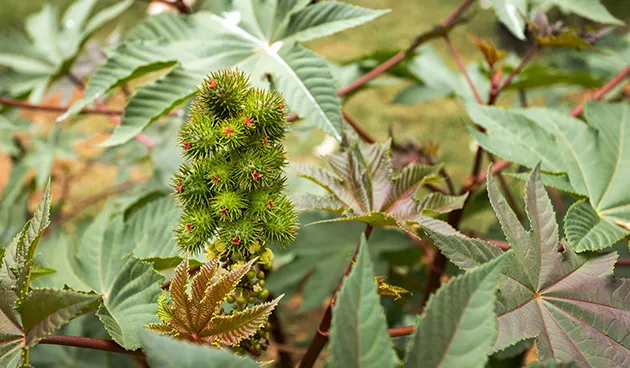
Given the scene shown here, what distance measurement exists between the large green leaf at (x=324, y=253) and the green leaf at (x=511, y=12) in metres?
0.56

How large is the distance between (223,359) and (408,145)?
0.75 metres

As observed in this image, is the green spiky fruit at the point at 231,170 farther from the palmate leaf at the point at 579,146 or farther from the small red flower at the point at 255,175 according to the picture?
the palmate leaf at the point at 579,146

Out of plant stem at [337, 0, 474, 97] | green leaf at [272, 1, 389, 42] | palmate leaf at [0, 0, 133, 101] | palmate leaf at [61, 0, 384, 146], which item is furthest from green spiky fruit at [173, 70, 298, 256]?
palmate leaf at [0, 0, 133, 101]

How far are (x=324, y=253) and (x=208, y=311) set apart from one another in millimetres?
782

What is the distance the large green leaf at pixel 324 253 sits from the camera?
3.97 ft

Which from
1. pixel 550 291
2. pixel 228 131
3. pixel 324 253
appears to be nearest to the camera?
pixel 228 131

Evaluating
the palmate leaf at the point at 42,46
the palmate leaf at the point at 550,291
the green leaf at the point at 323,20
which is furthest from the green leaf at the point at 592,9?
the palmate leaf at the point at 42,46

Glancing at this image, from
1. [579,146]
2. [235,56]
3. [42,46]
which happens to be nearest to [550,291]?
[579,146]

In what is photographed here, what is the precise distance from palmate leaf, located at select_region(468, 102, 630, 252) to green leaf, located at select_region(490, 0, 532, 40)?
15cm

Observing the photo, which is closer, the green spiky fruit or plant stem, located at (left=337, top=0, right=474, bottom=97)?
the green spiky fruit

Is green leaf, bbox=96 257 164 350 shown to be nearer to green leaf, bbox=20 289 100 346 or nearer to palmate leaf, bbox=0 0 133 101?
green leaf, bbox=20 289 100 346

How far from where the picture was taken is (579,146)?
81cm

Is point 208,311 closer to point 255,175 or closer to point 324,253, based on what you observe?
point 255,175

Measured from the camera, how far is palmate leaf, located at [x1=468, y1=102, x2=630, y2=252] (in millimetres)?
749
